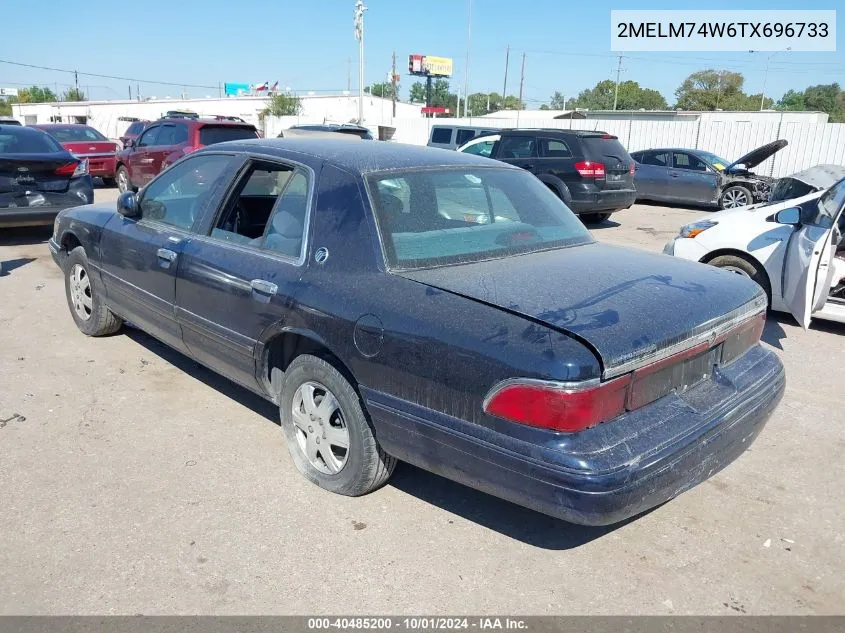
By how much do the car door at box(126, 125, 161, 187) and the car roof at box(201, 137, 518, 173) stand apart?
10562mm

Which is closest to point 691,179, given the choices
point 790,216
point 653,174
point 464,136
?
point 653,174

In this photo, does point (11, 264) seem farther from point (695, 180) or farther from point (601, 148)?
point (695, 180)

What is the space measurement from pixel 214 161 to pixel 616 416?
9.46 feet

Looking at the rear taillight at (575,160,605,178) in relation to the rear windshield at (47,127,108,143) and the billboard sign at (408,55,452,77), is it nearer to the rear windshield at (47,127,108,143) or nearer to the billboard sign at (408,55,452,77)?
the rear windshield at (47,127,108,143)

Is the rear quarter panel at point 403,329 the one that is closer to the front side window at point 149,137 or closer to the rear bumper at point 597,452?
the rear bumper at point 597,452

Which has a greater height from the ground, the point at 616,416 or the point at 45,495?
the point at 616,416

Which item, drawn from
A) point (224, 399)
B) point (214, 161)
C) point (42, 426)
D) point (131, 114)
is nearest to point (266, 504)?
point (224, 399)

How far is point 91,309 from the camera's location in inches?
217

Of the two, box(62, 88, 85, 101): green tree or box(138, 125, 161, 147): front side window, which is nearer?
box(138, 125, 161, 147): front side window

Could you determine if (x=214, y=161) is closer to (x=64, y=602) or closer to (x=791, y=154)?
(x=64, y=602)

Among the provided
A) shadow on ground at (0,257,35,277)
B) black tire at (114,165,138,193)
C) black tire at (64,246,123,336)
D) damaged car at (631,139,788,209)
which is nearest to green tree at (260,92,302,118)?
black tire at (114,165,138,193)

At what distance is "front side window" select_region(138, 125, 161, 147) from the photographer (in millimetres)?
14055

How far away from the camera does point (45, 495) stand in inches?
133

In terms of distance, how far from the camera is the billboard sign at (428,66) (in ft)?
306
